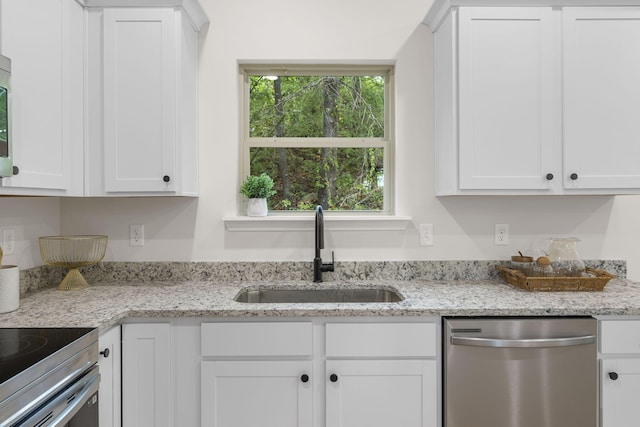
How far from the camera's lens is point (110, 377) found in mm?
1621

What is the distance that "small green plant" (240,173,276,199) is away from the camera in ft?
7.42

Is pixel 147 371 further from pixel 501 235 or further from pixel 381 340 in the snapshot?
pixel 501 235

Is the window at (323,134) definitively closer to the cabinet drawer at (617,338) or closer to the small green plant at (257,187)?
the small green plant at (257,187)

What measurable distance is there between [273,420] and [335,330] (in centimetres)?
42

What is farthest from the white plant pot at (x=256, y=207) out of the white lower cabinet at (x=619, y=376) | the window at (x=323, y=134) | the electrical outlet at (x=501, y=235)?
the white lower cabinet at (x=619, y=376)

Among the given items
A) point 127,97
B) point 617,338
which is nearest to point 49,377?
point 127,97

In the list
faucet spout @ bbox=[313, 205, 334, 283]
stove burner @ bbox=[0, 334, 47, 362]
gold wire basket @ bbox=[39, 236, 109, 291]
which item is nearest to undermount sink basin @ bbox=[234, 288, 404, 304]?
faucet spout @ bbox=[313, 205, 334, 283]

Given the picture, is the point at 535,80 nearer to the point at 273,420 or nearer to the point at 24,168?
the point at 273,420

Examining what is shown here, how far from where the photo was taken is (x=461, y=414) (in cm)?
168

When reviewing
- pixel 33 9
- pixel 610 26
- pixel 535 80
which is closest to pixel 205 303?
pixel 33 9

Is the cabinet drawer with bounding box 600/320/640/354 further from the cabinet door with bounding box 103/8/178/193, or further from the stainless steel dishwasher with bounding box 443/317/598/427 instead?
the cabinet door with bounding box 103/8/178/193

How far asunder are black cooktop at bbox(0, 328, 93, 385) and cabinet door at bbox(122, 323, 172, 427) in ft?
1.04

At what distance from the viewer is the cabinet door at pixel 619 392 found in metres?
1.70

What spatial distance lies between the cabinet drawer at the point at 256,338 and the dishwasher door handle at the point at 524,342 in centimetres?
→ 60
